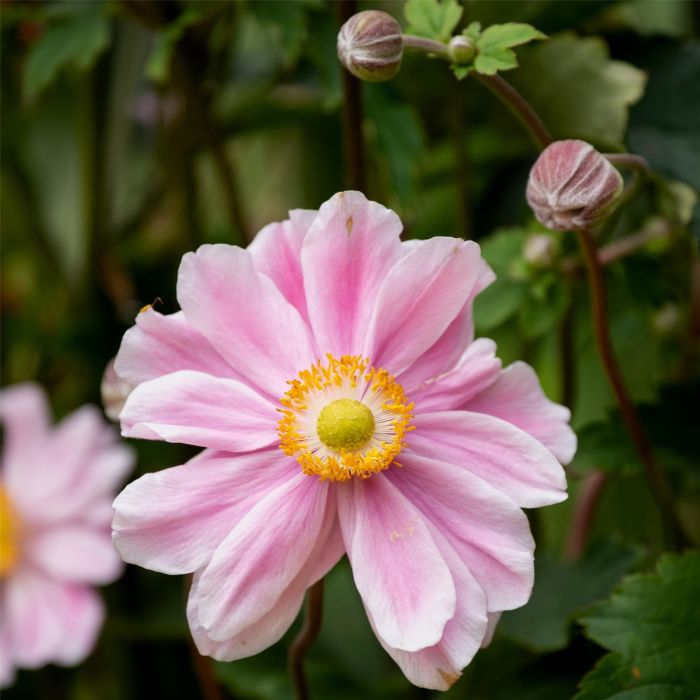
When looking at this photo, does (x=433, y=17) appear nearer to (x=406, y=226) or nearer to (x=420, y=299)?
(x=420, y=299)

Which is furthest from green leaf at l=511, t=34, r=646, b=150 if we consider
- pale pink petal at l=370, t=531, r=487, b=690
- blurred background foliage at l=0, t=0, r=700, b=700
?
pale pink petal at l=370, t=531, r=487, b=690

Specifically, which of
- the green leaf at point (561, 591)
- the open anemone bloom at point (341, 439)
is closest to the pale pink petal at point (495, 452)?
the open anemone bloom at point (341, 439)

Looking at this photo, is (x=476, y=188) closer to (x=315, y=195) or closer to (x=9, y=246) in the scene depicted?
(x=315, y=195)

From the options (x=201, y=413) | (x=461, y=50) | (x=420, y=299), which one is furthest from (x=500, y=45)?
(x=201, y=413)

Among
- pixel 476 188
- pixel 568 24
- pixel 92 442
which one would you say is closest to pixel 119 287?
pixel 92 442

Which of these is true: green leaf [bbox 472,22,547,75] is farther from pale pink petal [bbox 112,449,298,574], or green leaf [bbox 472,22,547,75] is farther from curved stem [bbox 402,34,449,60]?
pale pink petal [bbox 112,449,298,574]

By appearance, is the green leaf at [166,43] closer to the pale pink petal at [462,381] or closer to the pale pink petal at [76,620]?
the pale pink petal at [462,381]
